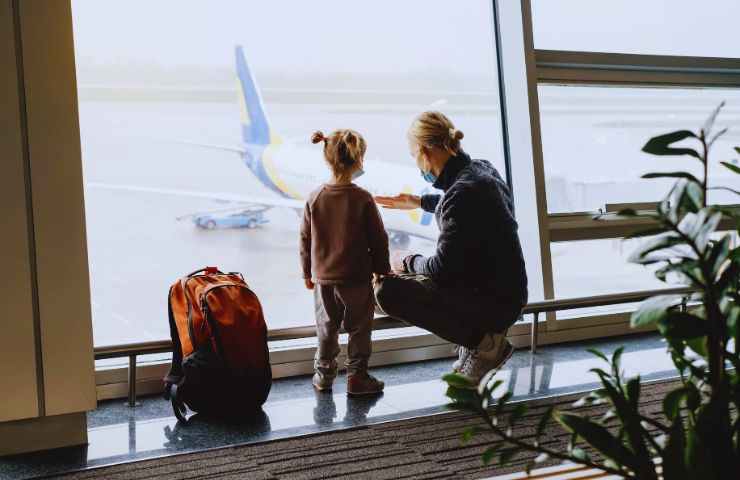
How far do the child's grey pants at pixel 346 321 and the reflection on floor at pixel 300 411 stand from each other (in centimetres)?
16

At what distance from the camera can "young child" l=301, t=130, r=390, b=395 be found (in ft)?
11.5

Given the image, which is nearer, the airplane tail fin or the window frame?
the airplane tail fin

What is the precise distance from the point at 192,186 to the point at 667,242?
334cm

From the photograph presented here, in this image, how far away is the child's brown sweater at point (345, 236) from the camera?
138 inches

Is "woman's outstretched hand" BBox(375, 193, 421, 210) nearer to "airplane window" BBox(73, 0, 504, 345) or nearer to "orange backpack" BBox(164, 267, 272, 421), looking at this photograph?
"airplane window" BBox(73, 0, 504, 345)

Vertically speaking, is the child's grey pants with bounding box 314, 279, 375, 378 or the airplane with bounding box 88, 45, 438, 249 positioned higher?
the airplane with bounding box 88, 45, 438, 249

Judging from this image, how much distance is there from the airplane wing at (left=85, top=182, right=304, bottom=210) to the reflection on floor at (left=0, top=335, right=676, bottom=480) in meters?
0.92

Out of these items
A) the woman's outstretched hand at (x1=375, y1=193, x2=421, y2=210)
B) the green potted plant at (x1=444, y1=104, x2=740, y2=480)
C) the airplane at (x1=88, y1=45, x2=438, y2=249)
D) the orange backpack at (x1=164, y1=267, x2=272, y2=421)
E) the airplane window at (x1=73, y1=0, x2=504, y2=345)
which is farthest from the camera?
the airplane at (x1=88, y1=45, x2=438, y2=249)

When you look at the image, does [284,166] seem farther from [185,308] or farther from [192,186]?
[185,308]

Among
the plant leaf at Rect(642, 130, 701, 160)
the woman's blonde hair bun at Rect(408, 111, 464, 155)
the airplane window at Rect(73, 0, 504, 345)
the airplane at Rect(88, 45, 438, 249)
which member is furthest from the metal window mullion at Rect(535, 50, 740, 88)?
the plant leaf at Rect(642, 130, 701, 160)

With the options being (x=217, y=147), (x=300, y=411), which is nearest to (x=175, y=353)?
(x=300, y=411)

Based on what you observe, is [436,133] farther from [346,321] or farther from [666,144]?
[666,144]

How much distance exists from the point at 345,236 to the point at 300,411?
2.62 feet

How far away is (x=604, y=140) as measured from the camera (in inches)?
192
